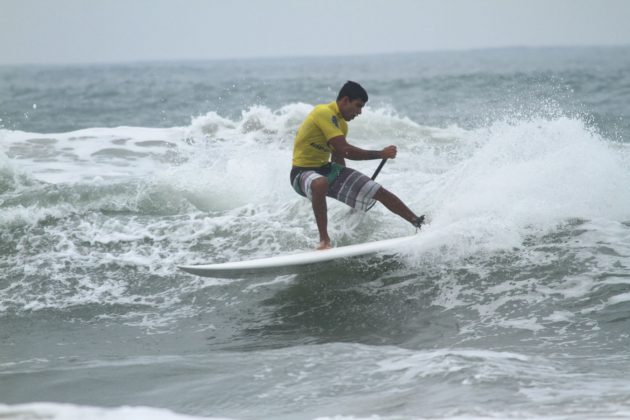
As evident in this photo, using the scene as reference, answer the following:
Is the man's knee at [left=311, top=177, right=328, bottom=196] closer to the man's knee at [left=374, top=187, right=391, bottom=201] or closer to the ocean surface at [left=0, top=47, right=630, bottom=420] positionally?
the man's knee at [left=374, top=187, right=391, bottom=201]

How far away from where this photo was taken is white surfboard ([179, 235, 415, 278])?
23.2ft

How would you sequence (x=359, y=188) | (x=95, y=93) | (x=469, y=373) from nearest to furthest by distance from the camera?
(x=469, y=373), (x=359, y=188), (x=95, y=93)

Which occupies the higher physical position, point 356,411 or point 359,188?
point 359,188

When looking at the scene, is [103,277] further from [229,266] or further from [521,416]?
[521,416]

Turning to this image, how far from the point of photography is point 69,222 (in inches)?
374

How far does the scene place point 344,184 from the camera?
23.8ft

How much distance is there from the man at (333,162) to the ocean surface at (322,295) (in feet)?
1.96

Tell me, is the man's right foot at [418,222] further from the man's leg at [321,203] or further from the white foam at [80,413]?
the white foam at [80,413]

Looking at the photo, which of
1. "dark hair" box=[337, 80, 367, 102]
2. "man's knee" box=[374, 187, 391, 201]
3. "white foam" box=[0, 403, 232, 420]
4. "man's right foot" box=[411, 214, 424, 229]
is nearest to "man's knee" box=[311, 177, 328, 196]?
"man's knee" box=[374, 187, 391, 201]

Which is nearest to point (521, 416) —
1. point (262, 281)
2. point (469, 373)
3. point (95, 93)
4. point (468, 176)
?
point (469, 373)

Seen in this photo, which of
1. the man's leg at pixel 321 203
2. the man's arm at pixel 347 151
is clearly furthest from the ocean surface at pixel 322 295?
the man's arm at pixel 347 151

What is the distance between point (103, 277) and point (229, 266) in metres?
1.65

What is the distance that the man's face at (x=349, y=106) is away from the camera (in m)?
6.79

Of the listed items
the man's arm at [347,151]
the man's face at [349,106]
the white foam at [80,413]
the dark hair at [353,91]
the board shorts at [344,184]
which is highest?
the dark hair at [353,91]
